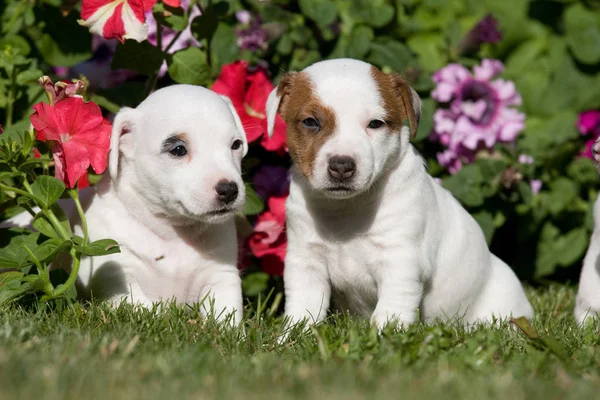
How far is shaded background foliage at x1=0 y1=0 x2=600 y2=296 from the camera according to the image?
20.1 feet

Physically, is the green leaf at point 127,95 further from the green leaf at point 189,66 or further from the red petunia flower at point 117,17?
the red petunia flower at point 117,17

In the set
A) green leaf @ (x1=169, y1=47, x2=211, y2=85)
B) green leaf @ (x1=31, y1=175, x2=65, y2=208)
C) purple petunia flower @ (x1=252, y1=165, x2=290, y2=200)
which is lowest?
purple petunia flower @ (x1=252, y1=165, x2=290, y2=200)

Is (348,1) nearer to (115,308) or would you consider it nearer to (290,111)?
(290,111)

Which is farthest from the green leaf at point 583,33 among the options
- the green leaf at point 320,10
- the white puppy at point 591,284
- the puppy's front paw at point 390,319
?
the puppy's front paw at point 390,319

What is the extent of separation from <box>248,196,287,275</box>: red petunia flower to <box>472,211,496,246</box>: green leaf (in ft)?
5.19

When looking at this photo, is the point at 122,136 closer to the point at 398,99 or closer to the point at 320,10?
the point at 398,99

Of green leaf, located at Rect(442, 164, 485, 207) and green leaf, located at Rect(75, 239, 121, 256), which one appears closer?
green leaf, located at Rect(75, 239, 121, 256)

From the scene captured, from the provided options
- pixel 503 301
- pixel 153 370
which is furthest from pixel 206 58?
pixel 153 370

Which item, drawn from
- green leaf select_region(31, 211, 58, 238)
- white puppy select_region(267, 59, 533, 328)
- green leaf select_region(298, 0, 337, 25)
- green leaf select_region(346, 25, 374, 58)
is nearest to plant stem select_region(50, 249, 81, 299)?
green leaf select_region(31, 211, 58, 238)

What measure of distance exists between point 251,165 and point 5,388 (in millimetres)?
3539

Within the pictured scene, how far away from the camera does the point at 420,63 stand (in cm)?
764

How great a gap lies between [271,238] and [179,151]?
1.37 meters

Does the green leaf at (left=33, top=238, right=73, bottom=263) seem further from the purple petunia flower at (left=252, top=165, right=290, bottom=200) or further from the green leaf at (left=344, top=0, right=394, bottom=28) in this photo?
the green leaf at (left=344, top=0, right=394, bottom=28)

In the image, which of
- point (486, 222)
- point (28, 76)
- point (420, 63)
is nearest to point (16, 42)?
point (28, 76)
